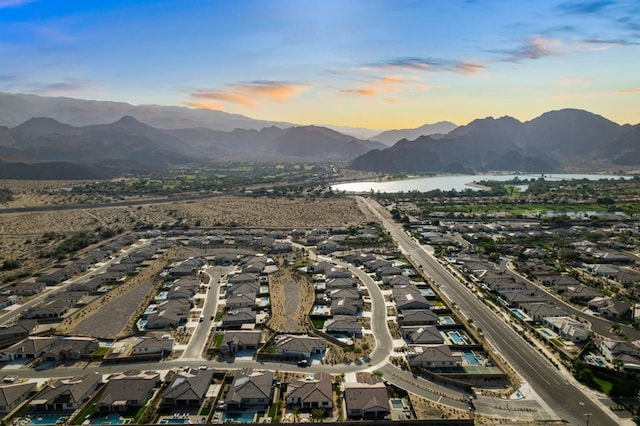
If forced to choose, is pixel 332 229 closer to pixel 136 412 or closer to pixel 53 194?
pixel 136 412

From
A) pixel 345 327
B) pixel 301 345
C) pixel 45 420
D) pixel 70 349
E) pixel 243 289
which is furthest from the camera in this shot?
pixel 243 289

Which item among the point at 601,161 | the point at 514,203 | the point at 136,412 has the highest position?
the point at 601,161

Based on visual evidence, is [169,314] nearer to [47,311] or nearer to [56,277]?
[47,311]

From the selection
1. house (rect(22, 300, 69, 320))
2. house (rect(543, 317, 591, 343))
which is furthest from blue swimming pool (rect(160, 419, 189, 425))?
house (rect(543, 317, 591, 343))

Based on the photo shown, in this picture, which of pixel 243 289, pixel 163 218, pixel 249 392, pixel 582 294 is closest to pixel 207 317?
pixel 243 289

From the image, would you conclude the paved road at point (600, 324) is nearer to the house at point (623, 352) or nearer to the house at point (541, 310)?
the house at point (541, 310)

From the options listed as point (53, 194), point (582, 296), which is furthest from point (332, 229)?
point (53, 194)
